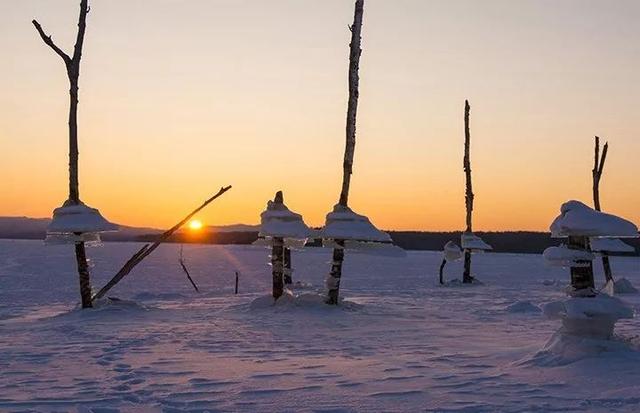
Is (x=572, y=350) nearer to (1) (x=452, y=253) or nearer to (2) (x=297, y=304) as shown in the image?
(2) (x=297, y=304)

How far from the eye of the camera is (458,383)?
7898 mm

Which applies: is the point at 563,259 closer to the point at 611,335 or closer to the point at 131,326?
the point at 611,335

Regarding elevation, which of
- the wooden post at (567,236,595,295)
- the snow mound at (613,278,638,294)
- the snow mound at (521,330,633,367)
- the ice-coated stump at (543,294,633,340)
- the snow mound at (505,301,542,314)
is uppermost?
the wooden post at (567,236,595,295)

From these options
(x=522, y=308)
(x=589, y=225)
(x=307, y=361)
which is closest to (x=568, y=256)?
(x=589, y=225)

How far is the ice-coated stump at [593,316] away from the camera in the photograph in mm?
9328

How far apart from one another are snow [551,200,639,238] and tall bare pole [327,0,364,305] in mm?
8608

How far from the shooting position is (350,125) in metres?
18.5

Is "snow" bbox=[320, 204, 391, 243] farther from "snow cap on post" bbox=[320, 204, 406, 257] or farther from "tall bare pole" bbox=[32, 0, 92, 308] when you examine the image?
"tall bare pole" bbox=[32, 0, 92, 308]

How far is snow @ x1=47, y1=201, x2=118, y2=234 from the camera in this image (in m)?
17.6

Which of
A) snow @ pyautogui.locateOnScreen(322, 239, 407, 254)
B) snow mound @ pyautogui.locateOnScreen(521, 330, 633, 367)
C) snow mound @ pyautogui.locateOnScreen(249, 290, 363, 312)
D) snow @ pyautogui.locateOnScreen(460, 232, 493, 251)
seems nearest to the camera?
snow mound @ pyautogui.locateOnScreen(521, 330, 633, 367)

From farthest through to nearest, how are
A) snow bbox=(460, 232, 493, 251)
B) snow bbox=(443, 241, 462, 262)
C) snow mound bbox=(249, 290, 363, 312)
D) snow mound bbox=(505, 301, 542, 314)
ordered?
snow bbox=(443, 241, 462, 262) → snow bbox=(460, 232, 493, 251) → snow mound bbox=(249, 290, 363, 312) → snow mound bbox=(505, 301, 542, 314)

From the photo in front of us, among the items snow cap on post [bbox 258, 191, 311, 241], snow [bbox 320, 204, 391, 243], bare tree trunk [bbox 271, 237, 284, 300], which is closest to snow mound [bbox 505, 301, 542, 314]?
snow [bbox 320, 204, 391, 243]

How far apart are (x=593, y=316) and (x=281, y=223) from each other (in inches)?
409

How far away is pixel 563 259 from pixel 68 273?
34.8 m
